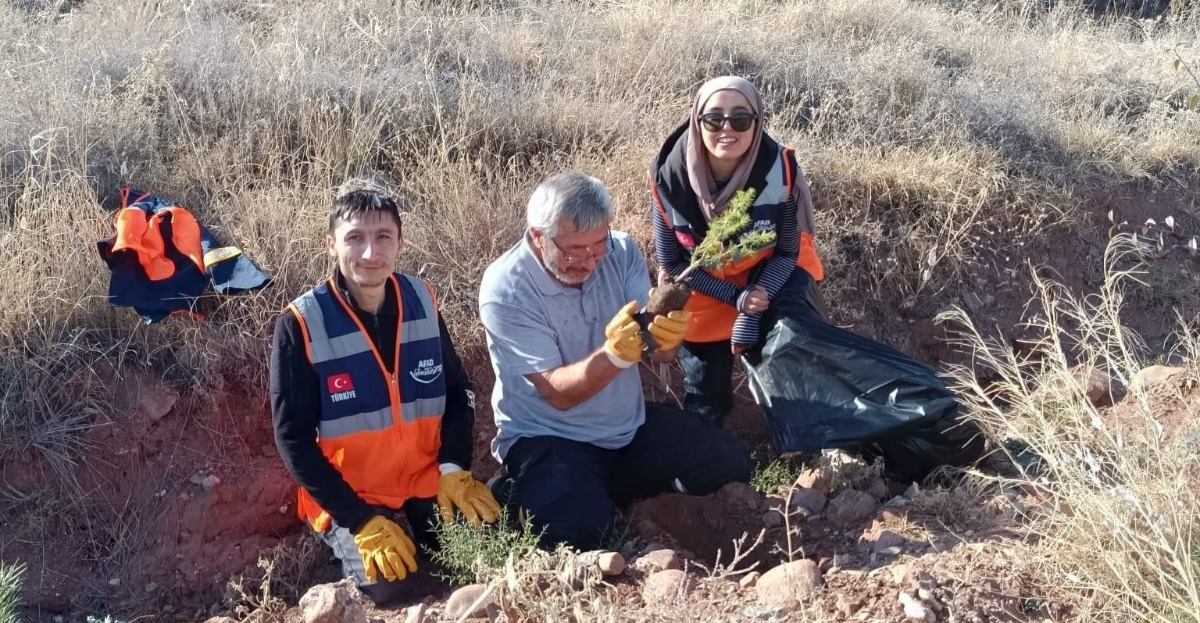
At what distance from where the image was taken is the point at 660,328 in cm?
295

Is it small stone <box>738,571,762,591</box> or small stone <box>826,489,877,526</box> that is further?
small stone <box>826,489,877,526</box>

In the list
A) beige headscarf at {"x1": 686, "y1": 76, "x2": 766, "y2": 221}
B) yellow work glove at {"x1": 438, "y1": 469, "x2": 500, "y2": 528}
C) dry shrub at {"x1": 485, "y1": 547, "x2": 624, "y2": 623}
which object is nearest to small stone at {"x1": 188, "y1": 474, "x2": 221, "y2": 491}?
yellow work glove at {"x1": 438, "y1": 469, "x2": 500, "y2": 528}

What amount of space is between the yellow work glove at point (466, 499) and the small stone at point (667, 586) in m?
0.68

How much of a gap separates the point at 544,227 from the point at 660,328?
49cm

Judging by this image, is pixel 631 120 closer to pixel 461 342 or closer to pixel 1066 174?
pixel 461 342

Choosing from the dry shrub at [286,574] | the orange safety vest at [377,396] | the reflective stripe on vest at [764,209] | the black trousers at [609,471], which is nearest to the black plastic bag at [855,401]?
the black trousers at [609,471]

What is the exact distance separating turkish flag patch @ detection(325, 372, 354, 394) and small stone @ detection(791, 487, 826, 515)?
155cm

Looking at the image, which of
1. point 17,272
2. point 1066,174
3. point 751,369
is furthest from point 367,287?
point 1066,174

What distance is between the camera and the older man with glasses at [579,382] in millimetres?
3068

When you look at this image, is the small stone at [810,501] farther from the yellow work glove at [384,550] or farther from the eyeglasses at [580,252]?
the yellow work glove at [384,550]

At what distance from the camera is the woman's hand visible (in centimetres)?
362

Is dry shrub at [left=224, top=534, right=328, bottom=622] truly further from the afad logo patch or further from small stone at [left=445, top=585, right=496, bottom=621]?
small stone at [left=445, top=585, right=496, bottom=621]

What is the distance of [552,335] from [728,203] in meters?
0.89

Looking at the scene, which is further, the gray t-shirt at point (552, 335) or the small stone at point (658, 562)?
the gray t-shirt at point (552, 335)
